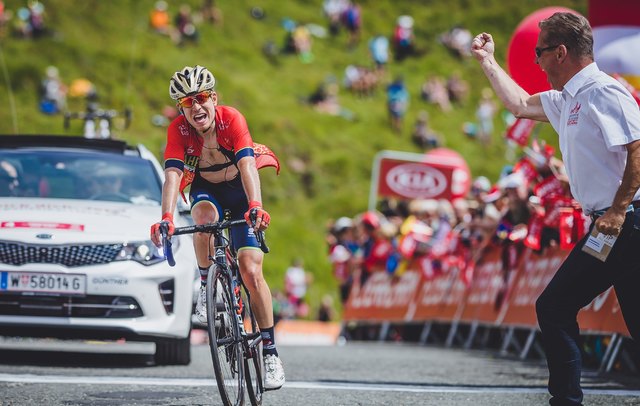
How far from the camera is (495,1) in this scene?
67062 mm

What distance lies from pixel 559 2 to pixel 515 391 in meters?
57.4

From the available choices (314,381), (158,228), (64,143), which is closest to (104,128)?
(64,143)

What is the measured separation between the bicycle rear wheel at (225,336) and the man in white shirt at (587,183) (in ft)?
5.63

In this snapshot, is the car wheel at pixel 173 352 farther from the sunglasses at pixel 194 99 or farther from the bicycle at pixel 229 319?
the sunglasses at pixel 194 99

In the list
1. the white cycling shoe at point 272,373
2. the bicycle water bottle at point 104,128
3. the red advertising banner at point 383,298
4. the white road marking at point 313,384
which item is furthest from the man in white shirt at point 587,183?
the red advertising banner at point 383,298

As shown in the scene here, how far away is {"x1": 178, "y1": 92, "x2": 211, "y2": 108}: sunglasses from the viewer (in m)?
7.42

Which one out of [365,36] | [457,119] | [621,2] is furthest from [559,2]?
[621,2]

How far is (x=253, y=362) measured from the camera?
7.49 metres

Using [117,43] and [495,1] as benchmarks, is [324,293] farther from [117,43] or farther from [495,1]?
[495,1]

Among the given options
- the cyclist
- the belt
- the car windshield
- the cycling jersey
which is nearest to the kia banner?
the car windshield

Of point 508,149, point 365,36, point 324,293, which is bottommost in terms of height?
point 324,293

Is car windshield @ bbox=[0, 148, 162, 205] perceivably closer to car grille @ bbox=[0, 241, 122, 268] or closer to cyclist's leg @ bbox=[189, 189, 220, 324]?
car grille @ bbox=[0, 241, 122, 268]

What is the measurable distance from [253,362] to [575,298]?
2075mm

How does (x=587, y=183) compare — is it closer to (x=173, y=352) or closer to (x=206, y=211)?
(x=206, y=211)
